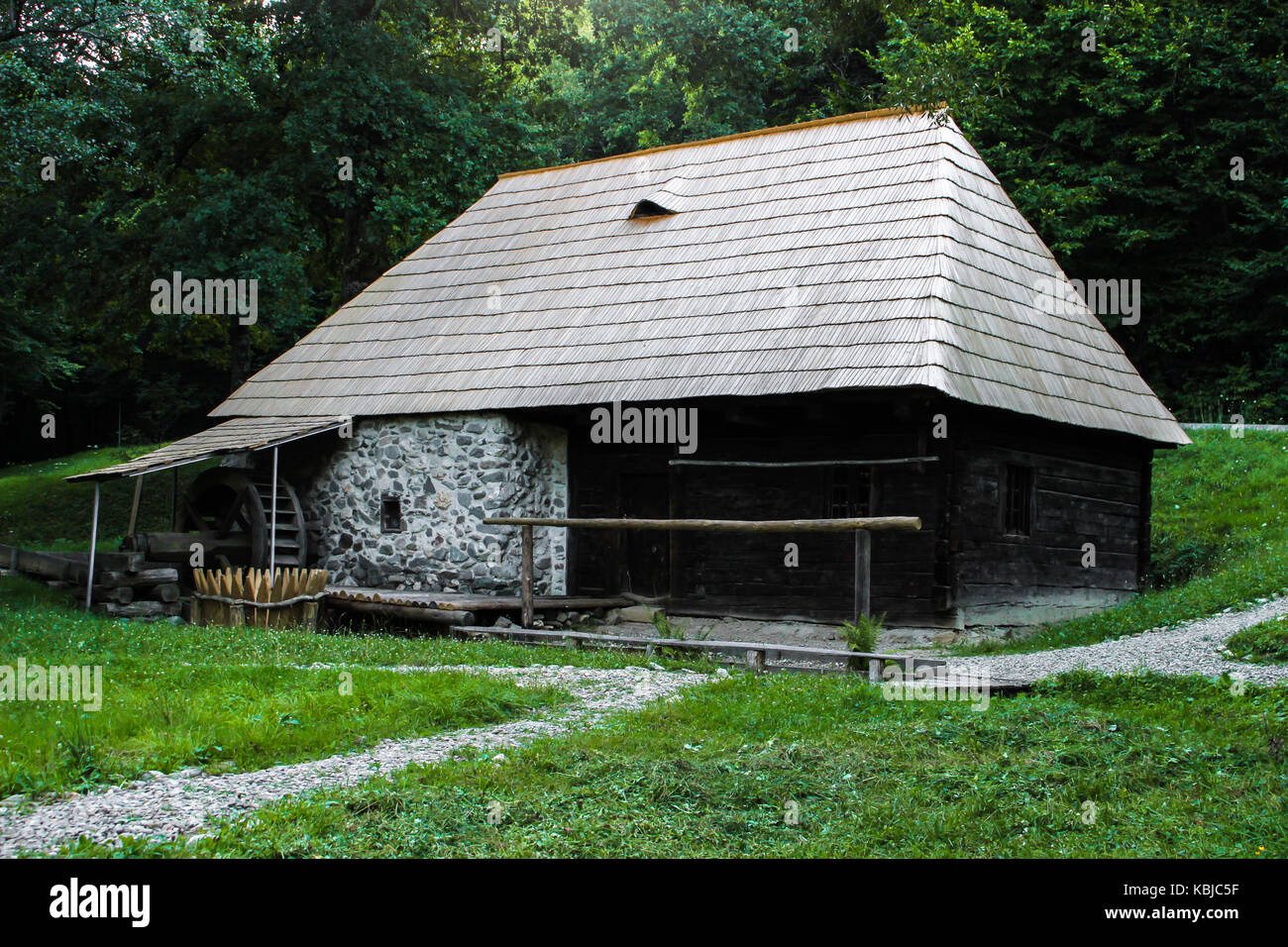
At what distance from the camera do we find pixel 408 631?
14.2 metres

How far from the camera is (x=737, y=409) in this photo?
1320 centimetres

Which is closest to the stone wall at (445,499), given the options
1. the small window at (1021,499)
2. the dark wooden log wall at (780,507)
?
the dark wooden log wall at (780,507)

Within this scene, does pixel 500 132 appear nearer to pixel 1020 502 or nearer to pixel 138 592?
pixel 138 592

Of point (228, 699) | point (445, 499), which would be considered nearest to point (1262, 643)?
point (228, 699)

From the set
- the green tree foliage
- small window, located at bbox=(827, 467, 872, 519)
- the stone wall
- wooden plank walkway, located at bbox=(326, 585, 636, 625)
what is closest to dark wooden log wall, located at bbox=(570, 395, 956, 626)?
small window, located at bbox=(827, 467, 872, 519)

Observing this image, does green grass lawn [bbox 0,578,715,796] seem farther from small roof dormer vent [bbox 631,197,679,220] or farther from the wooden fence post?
small roof dormer vent [bbox 631,197,679,220]

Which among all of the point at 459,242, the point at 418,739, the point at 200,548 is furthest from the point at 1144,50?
the point at 418,739

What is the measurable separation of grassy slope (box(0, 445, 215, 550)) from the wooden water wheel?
4392mm

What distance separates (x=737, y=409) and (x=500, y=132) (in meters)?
11.5

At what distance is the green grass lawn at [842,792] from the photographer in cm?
490

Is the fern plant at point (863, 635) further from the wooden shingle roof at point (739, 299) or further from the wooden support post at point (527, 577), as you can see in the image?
the wooden support post at point (527, 577)

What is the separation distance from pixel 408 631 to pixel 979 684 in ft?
25.5
